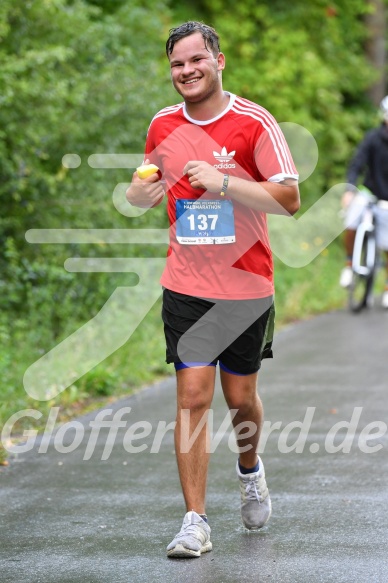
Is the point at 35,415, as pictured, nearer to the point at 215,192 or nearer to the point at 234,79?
the point at 215,192

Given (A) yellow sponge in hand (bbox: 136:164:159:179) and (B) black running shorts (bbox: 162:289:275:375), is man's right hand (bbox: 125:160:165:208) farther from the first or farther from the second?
(B) black running shorts (bbox: 162:289:275:375)

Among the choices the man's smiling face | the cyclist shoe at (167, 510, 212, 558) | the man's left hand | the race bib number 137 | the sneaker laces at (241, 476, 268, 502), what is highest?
the man's smiling face

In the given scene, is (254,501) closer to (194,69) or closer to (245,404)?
(245,404)

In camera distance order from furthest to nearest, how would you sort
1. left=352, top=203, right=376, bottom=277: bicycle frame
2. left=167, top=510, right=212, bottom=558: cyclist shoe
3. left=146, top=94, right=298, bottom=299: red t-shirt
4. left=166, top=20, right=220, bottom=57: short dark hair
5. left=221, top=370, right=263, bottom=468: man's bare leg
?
left=352, top=203, right=376, bottom=277: bicycle frame
left=221, top=370, right=263, bottom=468: man's bare leg
left=166, top=20, right=220, bottom=57: short dark hair
left=146, top=94, right=298, bottom=299: red t-shirt
left=167, top=510, right=212, bottom=558: cyclist shoe

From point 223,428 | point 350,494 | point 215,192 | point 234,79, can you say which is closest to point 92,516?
point 350,494

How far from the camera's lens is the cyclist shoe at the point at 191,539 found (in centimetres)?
525

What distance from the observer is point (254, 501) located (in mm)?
5785

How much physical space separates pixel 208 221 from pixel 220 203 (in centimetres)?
10

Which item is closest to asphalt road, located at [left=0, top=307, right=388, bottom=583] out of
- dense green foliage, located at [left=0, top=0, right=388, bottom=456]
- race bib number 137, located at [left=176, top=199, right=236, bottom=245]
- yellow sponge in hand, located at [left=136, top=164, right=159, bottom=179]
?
dense green foliage, located at [left=0, top=0, right=388, bottom=456]

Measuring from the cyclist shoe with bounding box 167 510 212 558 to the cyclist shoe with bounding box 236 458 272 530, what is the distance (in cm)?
35

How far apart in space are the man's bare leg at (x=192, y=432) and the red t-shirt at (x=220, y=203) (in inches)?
14.6

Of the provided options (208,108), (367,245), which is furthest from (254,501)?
(367,245)

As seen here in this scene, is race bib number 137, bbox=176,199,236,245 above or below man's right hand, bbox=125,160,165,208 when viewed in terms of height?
below

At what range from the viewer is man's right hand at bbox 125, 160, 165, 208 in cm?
556
